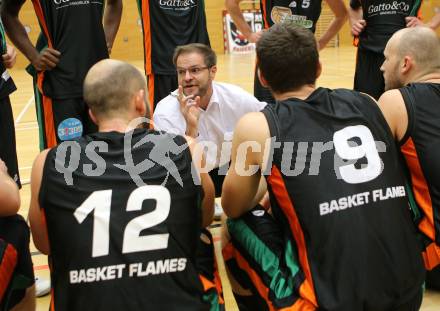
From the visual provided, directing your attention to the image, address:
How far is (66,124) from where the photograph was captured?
4008 mm

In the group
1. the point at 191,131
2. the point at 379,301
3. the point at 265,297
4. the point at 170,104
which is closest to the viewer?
the point at 379,301

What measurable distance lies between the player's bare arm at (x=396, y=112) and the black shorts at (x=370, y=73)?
272 cm

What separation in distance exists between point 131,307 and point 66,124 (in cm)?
243

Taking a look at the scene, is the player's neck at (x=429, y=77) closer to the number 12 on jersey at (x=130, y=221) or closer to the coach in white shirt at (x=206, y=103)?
the coach in white shirt at (x=206, y=103)

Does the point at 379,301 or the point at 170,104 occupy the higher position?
the point at 170,104

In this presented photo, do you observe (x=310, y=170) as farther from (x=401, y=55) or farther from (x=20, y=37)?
(x=20, y=37)

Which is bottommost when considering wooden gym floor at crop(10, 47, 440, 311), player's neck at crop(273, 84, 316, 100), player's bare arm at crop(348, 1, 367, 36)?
wooden gym floor at crop(10, 47, 440, 311)

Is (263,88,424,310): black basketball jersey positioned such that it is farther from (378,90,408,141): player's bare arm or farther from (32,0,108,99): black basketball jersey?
(32,0,108,99): black basketball jersey

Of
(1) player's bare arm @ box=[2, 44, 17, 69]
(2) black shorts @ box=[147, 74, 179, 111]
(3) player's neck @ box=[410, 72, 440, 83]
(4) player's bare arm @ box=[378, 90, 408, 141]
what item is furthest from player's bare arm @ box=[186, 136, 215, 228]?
(2) black shorts @ box=[147, 74, 179, 111]

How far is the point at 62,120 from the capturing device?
4023 millimetres

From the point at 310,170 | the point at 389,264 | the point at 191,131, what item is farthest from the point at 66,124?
the point at 389,264

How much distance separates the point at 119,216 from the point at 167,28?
3.00m

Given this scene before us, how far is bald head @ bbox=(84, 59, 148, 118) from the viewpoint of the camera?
6.90 feet

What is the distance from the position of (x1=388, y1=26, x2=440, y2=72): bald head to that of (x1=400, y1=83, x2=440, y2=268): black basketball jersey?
9.1 inches
